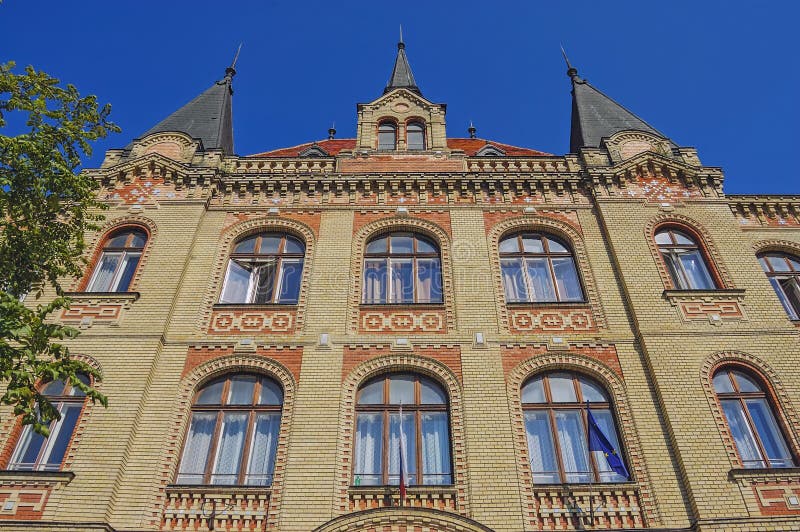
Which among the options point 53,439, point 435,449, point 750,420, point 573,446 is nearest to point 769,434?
point 750,420

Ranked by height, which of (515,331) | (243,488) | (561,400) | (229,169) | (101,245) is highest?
(229,169)

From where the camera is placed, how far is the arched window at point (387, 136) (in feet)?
58.4

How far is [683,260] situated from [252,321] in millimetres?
9265

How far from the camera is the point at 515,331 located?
12531 mm

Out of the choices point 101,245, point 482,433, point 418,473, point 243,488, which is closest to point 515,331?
point 482,433

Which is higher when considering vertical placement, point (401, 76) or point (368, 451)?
point (401, 76)

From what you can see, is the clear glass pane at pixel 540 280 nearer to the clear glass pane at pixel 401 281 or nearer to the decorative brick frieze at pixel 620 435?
the decorative brick frieze at pixel 620 435

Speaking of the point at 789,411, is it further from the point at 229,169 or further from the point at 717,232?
the point at 229,169

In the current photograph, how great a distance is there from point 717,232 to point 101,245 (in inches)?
540

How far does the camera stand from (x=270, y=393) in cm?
1173

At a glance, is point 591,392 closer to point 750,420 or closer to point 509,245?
point 750,420

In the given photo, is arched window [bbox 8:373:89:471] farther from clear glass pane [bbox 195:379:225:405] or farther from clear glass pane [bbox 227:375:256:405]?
→ clear glass pane [bbox 227:375:256:405]

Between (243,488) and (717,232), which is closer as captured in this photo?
(243,488)

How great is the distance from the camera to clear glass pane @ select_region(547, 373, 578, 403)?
38.1 feet
